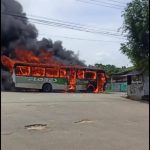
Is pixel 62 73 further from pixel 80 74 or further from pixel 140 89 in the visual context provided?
pixel 140 89

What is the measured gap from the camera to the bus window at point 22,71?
114 ft

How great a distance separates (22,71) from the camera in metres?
35.4

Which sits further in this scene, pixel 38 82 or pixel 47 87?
pixel 47 87

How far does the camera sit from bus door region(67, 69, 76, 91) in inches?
1517

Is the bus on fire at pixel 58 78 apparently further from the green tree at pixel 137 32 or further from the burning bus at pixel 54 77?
the green tree at pixel 137 32

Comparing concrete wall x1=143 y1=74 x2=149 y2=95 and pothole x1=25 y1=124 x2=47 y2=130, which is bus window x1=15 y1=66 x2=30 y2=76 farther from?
pothole x1=25 y1=124 x2=47 y2=130

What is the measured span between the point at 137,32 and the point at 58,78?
13061 millimetres

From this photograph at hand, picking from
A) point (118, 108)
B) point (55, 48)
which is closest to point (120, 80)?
point (55, 48)

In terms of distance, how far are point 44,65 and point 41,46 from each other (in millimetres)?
6517

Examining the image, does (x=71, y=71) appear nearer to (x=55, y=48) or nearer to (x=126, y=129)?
(x=55, y=48)

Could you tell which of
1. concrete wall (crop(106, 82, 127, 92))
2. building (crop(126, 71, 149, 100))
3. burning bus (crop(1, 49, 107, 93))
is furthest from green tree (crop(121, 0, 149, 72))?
concrete wall (crop(106, 82, 127, 92))

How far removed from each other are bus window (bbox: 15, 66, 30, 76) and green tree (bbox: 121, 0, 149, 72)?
10179mm

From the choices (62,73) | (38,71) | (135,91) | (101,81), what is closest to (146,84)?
(135,91)

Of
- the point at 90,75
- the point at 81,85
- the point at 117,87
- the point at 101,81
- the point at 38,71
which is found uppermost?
the point at 38,71
